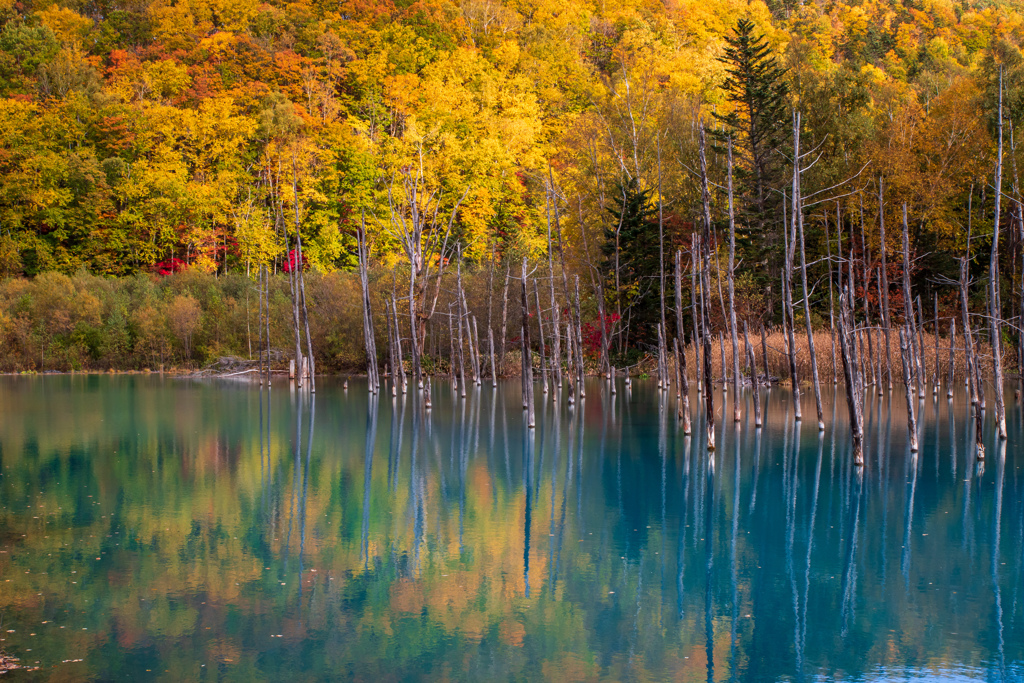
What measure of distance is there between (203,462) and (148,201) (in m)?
38.0

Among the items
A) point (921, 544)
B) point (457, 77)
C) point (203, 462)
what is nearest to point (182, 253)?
point (457, 77)

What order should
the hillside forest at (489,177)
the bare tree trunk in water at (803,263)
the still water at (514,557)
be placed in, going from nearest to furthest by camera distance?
1. the still water at (514,557)
2. the bare tree trunk in water at (803,263)
3. the hillside forest at (489,177)

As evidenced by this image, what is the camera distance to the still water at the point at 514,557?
725cm

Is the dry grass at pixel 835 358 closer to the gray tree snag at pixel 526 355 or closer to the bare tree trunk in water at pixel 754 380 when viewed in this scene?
the bare tree trunk in water at pixel 754 380

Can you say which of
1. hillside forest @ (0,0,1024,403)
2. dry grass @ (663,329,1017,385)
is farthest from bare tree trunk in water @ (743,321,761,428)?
dry grass @ (663,329,1017,385)

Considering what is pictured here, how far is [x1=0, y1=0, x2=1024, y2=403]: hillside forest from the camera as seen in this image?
31.9 metres

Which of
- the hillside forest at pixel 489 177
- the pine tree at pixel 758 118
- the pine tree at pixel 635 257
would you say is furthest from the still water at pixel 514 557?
the pine tree at pixel 758 118

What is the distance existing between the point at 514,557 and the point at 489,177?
4162 centimetres

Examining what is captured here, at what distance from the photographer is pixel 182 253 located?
168ft

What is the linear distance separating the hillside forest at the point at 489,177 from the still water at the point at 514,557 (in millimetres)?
3394

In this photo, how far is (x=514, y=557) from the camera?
33.2ft

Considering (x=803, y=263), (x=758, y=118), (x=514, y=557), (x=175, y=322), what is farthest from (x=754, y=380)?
(x=175, y=322)

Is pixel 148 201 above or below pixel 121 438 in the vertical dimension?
above

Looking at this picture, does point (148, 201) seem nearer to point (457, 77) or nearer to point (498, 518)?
point (457, 77)
